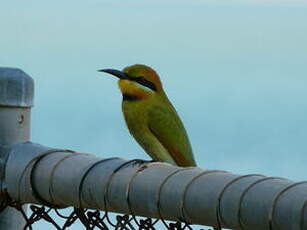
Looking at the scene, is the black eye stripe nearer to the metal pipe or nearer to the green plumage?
the green plumage

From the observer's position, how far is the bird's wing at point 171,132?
4430 millimetres

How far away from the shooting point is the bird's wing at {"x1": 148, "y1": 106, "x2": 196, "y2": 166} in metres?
4.43

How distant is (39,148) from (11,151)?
0.08 meters

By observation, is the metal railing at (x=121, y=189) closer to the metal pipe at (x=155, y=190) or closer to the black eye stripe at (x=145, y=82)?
the metal pipe at (x=155, y=190)

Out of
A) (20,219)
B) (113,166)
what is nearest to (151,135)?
(20,219)

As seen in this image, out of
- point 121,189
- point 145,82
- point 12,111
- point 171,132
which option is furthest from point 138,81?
point 121,189

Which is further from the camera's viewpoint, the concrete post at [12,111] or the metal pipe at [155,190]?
the concrete post at [12,111]

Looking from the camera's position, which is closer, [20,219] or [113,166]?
[113,166]

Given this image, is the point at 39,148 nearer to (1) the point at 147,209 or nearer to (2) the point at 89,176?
(2) the point at 89,176

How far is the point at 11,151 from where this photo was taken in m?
2.95

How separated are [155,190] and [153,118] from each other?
88.3 inches

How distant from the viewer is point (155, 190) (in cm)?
252

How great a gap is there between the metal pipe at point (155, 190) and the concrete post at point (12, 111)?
32mm

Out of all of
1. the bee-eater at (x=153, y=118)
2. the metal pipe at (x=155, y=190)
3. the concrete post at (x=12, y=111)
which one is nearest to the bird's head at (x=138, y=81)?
the bee-eater at (x=153, y=118)
